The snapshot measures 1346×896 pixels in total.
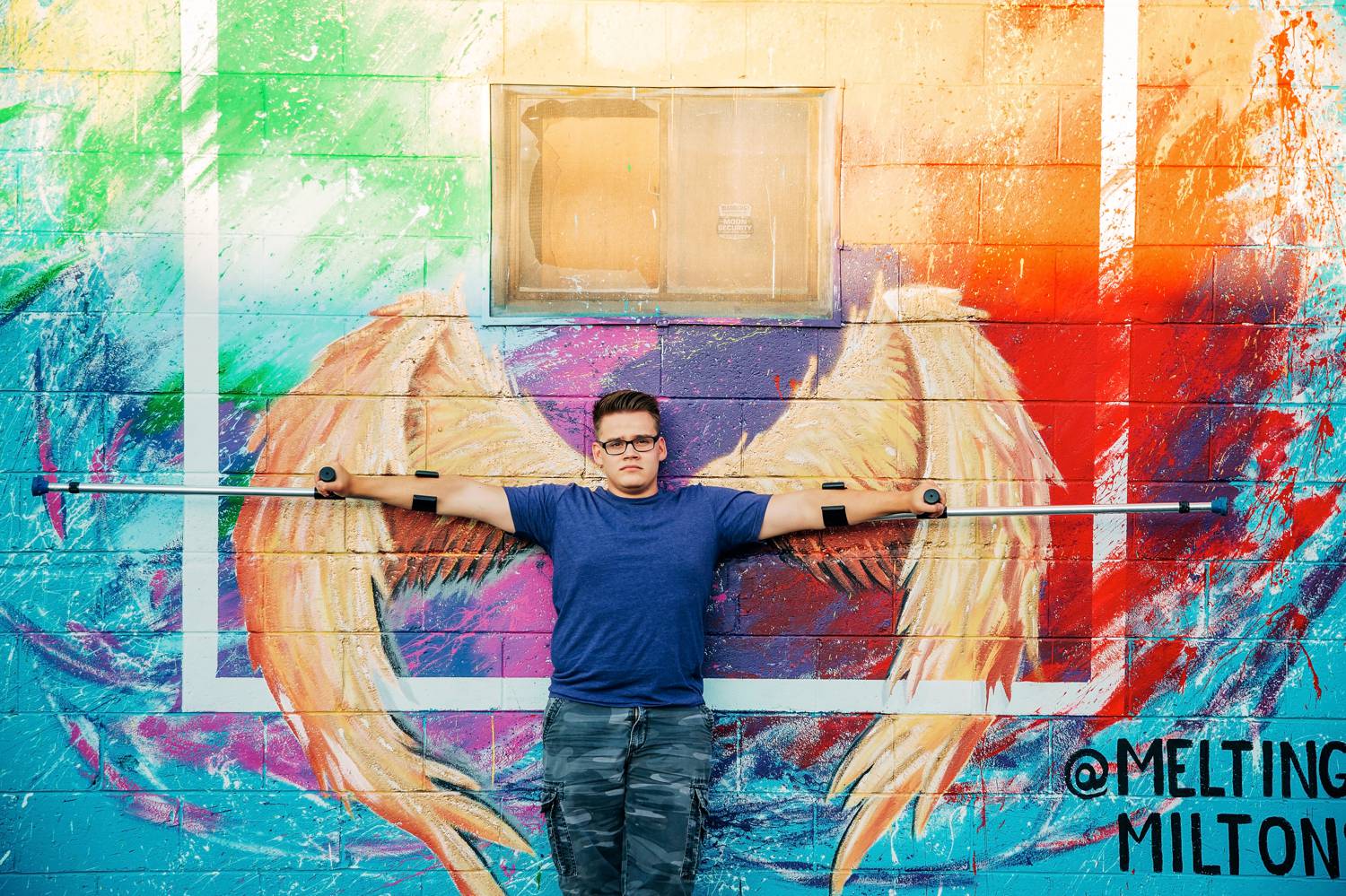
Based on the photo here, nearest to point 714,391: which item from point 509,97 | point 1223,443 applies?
point 509,97

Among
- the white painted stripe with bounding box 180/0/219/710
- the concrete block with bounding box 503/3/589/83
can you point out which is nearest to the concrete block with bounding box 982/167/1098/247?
the concrete block with bounding box 503/3/589/83

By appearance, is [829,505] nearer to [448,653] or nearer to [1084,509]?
[1084,509]

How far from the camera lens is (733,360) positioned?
3.86 metres

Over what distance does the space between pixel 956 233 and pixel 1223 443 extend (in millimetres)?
1242

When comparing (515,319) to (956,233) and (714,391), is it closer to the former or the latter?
(714,391)

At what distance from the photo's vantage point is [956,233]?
12.7ft

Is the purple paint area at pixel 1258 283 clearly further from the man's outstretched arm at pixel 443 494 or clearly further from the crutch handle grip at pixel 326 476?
the crutch handle grip at pixel 326 476

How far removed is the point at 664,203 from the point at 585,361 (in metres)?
0.65

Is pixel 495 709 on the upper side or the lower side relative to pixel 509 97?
lower

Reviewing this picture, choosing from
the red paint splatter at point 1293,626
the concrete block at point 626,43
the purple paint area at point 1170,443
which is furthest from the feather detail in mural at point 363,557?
the red paint splatter at point 1293,626

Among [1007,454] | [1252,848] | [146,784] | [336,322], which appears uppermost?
Answer: [336,322]

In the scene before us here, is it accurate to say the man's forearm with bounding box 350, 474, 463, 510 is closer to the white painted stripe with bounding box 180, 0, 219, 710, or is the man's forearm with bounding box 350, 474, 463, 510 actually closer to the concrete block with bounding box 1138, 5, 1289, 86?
the white painted stripe with bounding box 180, 0, 219, 710

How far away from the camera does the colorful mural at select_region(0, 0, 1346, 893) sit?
3836 mm

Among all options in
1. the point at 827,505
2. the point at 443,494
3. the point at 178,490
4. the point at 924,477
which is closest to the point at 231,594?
the point at 178,490
